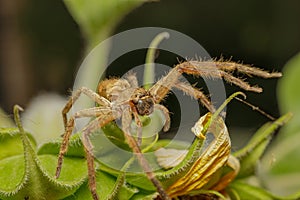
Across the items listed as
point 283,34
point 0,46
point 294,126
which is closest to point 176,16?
point 283,34

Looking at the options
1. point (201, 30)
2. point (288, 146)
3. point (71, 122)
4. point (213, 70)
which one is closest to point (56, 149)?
point (71, 122)

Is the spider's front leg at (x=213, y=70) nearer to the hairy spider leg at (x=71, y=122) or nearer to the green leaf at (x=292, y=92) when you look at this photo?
the hairy spider leg at (x=71, y=122)

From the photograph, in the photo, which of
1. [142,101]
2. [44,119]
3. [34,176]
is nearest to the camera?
[34,176]

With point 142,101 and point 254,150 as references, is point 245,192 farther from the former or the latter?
point 142,101

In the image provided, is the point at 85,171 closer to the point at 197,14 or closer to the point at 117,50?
the point at 117,50

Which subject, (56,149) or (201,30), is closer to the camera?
(56,149)

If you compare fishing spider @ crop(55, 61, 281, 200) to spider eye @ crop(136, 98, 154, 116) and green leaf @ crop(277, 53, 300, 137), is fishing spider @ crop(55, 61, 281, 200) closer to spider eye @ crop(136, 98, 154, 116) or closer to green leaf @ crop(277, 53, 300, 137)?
spider eye @ crop(136, 98, 154, 116)
